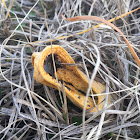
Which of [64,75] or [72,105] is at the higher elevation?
[64,75]

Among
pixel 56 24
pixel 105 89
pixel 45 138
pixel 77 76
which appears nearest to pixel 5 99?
pixel 45 138

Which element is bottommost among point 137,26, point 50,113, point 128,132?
point 128,132

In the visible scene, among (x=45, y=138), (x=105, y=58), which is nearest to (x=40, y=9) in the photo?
(x=105, y=58)

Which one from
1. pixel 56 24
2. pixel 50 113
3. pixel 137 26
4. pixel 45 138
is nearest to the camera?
pixel 45 138

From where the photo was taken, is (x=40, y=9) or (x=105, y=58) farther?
(x=40, y=9)

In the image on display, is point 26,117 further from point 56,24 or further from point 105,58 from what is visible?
point 56,24

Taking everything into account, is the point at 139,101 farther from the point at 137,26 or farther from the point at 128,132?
the point at 137,26

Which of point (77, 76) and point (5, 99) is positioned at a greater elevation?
point (77, 76)

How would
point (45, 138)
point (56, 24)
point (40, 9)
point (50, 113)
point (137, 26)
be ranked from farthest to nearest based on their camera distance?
point (40, 9) < point (56, 24) < point (137, 26) < point (50, 113) < point (45, 138)

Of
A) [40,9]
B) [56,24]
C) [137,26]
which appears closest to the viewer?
Answer: [137,26]
